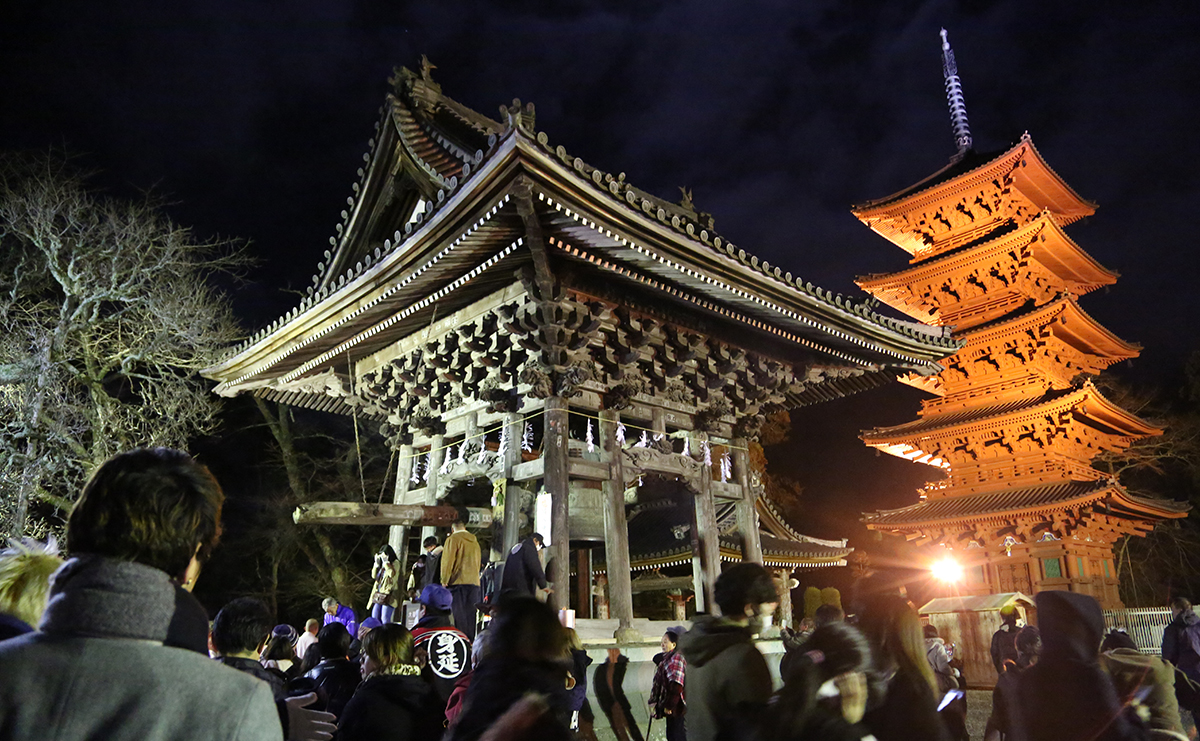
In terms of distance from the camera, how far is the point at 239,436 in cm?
2347

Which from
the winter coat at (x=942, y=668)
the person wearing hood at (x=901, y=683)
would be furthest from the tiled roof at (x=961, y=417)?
the person wearing hood at (x=901, y=683)

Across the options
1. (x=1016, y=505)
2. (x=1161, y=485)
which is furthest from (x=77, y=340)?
(x=1161, y=485)

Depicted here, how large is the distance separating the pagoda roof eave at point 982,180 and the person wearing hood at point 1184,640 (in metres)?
17.5

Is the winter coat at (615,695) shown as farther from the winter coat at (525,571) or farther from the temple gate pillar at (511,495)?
the temple gate pillar at (511,495)

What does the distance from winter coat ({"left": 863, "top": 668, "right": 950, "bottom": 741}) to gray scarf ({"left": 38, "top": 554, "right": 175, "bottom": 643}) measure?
2808mm

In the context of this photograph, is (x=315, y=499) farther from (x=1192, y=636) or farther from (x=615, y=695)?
(x=1192, y=636)

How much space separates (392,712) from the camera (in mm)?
3395

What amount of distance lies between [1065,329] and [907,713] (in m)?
21.6

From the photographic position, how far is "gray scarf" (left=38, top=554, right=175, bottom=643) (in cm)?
129

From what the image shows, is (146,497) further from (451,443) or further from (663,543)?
A: (663,543)

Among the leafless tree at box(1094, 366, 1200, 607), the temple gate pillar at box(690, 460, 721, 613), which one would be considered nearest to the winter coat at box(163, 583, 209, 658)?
the temple gate pillar at box(690, 460, 721, 613)

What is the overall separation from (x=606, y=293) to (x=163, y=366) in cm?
1155

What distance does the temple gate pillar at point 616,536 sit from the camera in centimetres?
841

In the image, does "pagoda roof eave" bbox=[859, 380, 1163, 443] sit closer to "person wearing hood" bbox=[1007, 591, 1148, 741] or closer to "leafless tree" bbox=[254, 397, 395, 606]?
"leafless tree" bbox=[254, 397, 395, 606]
